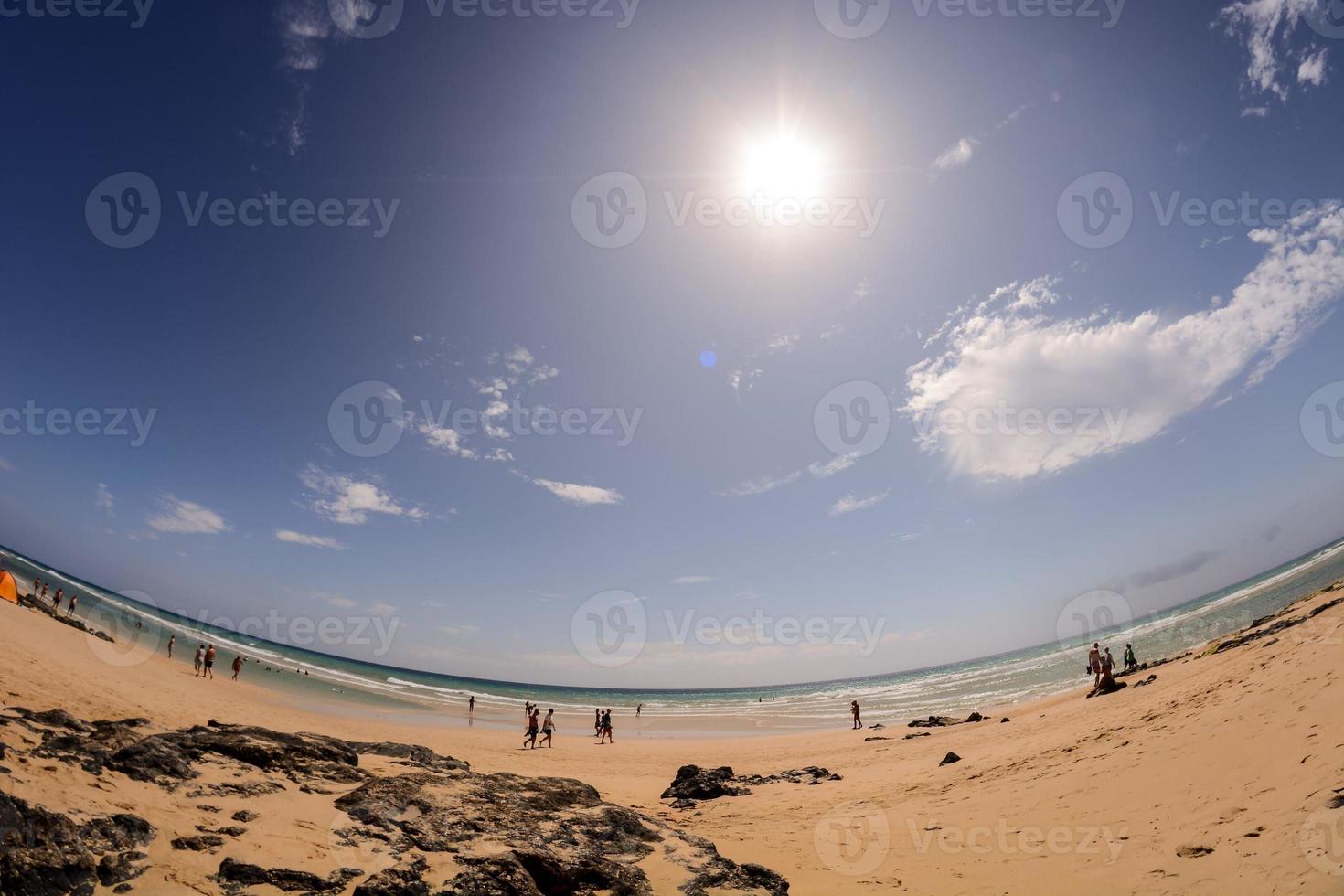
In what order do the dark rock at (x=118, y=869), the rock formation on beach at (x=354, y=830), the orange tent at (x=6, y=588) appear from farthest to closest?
the orange tent at (x=6, y=588)
the rock formation on beach at (x=354, y=830)
the dark rock at (x=118, y=869)

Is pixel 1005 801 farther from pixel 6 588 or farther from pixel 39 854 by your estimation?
pixel 6 588

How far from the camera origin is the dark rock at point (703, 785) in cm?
1256

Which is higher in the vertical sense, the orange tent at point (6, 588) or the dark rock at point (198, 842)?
the orange tent at point (6, 588)

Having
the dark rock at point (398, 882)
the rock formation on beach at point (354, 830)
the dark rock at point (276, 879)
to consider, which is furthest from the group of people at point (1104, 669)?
the dark rock at point (276, 879)

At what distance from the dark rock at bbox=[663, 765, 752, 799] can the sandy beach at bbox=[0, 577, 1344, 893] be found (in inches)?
15.9

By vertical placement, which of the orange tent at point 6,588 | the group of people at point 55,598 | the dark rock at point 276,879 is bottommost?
A: the dark rock at point 276,879

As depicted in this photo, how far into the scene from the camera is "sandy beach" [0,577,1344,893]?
469 centimetres

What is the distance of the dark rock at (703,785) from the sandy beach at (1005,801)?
0.40 m

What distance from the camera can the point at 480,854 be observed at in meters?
5.06

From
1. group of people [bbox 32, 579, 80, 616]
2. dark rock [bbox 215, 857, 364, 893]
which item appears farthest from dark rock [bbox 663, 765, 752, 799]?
group of people [bbox 32, 579, 80, 616]

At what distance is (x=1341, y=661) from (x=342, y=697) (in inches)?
2137

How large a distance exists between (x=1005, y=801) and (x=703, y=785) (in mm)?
6524

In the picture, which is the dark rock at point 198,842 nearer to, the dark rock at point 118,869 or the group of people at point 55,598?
the dark rock at point 118,869

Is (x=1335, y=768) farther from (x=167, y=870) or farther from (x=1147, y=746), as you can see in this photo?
(x=167, y=870)
